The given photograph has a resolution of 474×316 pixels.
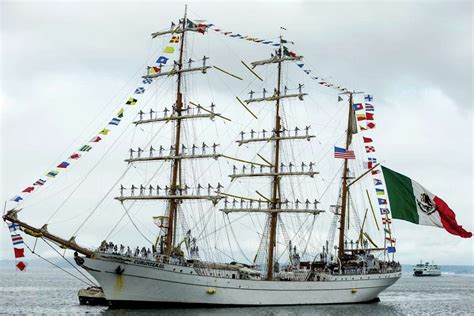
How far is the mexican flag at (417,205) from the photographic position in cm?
4747

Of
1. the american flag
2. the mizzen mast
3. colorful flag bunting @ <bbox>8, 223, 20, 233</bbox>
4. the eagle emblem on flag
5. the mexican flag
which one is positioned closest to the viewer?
colorful flag bunting @ <bbox>8, 223, 20, 233</bbox>

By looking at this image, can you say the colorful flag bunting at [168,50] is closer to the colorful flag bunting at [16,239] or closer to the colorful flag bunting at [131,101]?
the colorful flag bunting at [131,101]

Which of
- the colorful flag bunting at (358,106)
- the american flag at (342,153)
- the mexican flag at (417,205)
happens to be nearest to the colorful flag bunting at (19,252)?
the mexican flag at (417,205)

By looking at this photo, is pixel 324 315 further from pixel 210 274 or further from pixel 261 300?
pixel 210 274

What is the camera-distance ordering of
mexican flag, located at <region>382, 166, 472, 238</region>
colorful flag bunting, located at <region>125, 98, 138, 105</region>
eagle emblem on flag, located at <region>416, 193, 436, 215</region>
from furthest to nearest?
eagle emblem on flag, located at <region>416, 193, 436, 215</region>, mexican flag, located at <region>382, 166, 472, 238</region>, colorful flag bunting, located at <region>125, 98, 138, 105</region>

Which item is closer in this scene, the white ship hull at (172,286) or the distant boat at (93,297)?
the white ship hull at (172,286)

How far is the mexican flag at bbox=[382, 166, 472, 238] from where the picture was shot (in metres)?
47.5

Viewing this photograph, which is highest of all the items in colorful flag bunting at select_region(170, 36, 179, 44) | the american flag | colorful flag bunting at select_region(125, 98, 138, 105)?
colorful flag bunting at select_region(170, 36, 179, 44)

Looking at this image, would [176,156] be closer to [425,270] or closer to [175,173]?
[175,173]

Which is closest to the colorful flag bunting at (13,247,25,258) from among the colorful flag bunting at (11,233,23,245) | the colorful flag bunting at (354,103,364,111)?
the colorful flag bunting at (11,233,23,245)

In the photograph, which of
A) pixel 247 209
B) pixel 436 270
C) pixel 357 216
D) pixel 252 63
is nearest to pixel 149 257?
pixel 247 209

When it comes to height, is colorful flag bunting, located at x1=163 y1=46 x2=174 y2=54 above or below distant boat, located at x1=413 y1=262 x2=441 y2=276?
above

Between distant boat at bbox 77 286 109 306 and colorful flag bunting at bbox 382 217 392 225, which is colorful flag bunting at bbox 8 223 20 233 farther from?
colorful flag bunting at bbox 382 217 392 225

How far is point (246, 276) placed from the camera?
4994 cm
